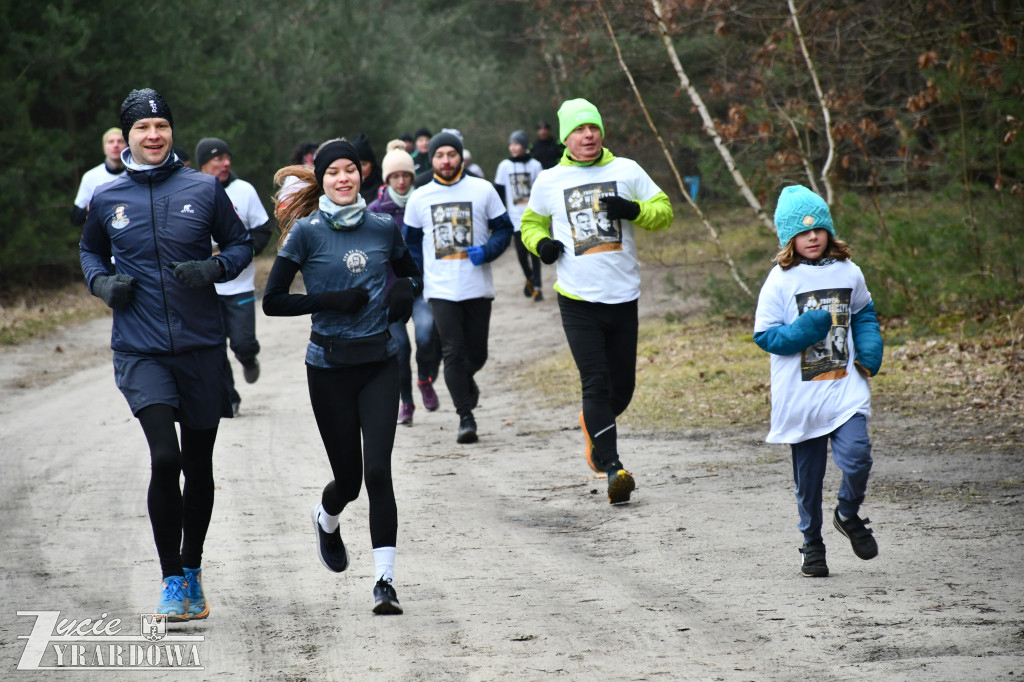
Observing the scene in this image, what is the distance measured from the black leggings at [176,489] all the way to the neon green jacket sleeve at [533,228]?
2764 millimetres

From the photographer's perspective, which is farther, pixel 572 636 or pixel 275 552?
pixel 275 552

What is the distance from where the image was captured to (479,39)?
133ft

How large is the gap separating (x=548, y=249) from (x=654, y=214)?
27.4 inches

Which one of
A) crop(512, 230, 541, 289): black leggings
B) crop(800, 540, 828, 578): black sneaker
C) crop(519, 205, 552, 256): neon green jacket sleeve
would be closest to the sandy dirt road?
crop(800, 540, 828, 578): black sneaker

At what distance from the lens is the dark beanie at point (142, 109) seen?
5.37m

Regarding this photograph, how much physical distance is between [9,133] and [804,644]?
697 inches

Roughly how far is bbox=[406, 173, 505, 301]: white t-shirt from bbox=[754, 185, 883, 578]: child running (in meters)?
4.18

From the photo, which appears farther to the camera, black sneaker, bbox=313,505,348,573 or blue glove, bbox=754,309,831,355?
black sneaker, bbox=313,505,348,573

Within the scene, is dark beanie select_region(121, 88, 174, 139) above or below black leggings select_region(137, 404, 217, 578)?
above

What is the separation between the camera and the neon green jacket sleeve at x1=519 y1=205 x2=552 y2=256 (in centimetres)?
757

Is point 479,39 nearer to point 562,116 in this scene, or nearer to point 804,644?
point 562,116

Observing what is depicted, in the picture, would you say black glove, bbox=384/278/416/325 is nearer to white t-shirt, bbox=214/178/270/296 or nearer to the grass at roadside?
the grass at roadside

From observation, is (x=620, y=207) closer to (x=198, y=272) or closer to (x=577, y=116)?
(x=577, y=116)

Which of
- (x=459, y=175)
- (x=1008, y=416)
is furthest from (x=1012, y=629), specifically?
(x=459, y=175)
